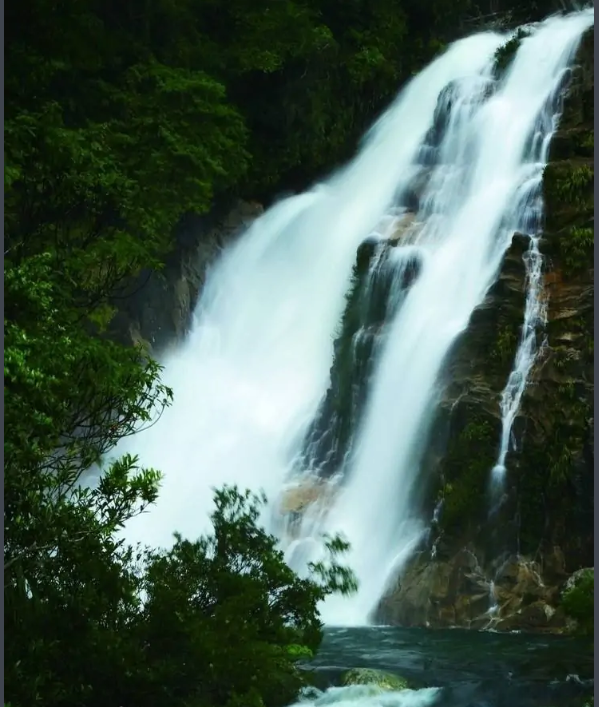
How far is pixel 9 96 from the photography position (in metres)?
11.2

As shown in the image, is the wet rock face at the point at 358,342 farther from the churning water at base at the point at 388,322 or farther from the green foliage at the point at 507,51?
the green foliage at the point at 507,51

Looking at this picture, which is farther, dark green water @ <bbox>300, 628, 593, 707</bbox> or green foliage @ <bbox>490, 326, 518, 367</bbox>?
green foliage @ <bbox>490, 326, 518, 367</bbox>

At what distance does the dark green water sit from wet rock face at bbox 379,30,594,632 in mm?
570

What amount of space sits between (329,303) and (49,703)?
39.0ft

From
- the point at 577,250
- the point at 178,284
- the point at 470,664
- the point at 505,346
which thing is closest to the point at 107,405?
the point at 470,664

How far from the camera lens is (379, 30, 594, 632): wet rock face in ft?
35.2

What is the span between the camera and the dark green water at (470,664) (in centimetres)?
776

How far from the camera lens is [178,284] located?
57.7 ft

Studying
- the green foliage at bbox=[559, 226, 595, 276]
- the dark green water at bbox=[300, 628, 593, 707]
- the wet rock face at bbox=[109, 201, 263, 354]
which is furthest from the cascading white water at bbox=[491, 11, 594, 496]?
the wet rock face at bbox=[109, 201, 263, 354]

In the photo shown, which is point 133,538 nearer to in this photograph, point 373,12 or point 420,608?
point 420,608

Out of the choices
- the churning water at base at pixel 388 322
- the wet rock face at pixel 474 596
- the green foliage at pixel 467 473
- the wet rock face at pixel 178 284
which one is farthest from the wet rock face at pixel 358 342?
the wet rock face at pixel 178 284

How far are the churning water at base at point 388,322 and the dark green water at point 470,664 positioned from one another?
49.5 inches

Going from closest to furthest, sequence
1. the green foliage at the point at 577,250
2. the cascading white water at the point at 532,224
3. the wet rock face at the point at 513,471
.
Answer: the wet rock face at the point at 513,471, the cascading white water at the point at 532,224, the green foliage at the point at 577,250

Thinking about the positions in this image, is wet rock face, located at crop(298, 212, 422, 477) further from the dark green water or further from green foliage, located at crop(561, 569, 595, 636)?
green foliage, located at crop(561, 569, 595, 636)
